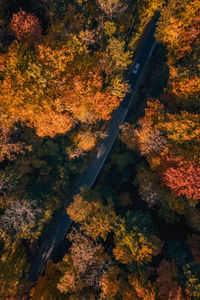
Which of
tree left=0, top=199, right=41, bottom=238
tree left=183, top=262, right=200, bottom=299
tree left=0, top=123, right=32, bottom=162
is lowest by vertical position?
tree left=0, top=199, right=41, bottom=238

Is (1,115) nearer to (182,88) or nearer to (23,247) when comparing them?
(23,247)

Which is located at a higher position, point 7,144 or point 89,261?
point 7,144

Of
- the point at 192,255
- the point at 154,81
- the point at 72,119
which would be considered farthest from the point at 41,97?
the point at 192,255

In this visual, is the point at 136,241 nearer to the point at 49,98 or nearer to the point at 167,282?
the point at 167,282

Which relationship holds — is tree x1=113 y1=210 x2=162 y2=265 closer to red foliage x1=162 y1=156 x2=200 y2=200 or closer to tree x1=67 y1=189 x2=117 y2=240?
tree x1=67 y1=189 x2=117 y2=240

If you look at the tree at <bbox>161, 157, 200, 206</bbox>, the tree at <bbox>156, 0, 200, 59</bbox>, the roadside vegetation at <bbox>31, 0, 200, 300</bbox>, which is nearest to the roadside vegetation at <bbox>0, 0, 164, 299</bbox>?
the roadside vegetation at <bbox>31, 0, 200, 300</bbox>

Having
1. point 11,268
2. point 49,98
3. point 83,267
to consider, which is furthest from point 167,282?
point 49,98
